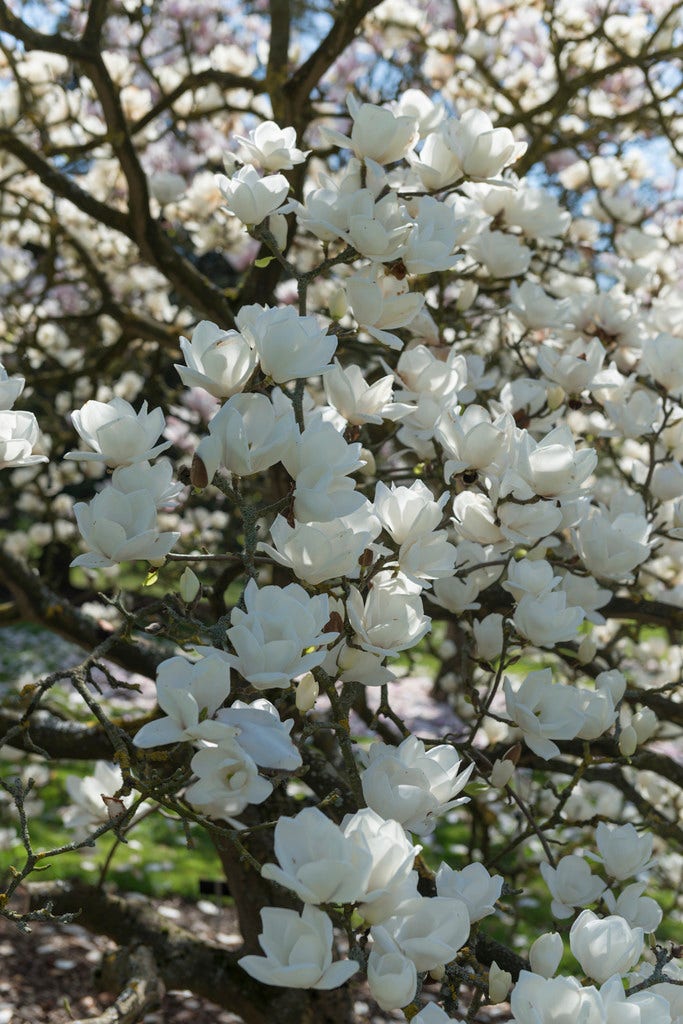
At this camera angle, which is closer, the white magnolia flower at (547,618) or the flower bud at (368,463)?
A: the white magnolia flower at (547,618)

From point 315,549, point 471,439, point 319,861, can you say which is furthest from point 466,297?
point 319,861

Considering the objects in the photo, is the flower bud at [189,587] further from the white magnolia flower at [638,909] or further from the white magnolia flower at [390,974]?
the white magnolia flower at [638,909]

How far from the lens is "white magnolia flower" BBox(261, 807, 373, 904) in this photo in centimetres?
84

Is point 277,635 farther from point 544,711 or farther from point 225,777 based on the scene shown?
point 544,711

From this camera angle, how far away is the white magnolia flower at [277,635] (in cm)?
95

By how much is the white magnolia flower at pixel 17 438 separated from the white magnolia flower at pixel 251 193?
1.45ft

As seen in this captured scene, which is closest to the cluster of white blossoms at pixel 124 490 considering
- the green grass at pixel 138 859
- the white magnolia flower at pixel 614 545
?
the white magnolia flower at pixel 614 545

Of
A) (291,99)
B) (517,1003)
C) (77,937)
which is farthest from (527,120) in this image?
(77,937)

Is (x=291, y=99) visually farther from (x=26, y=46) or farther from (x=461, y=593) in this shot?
(x=461, y=593)

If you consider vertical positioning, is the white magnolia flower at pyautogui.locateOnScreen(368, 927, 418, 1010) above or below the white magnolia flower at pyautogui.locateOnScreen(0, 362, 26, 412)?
below

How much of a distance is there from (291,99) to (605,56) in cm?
254

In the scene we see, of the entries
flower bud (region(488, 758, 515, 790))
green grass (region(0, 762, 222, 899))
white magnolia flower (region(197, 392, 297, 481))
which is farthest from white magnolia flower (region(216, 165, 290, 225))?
green grass (region(0, 762, 222, 899))

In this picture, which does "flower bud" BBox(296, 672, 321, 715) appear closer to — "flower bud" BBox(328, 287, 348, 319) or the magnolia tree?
the magnolia tree

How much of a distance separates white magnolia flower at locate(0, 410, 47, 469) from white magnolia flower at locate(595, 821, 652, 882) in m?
0.90
